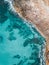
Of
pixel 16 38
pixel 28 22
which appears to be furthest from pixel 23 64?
pixel 28 22

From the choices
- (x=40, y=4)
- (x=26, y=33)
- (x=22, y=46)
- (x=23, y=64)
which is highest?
(x=40, y=4)

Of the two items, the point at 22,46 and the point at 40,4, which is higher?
the point at 40,4

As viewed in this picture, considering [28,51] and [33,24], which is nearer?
[28,51]

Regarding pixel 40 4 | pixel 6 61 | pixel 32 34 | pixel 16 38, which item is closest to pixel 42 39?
pixel 32 34

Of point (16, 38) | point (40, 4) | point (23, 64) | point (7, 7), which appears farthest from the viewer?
point (40, 4)

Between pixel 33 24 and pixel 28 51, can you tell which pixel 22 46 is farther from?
pixel 33 24

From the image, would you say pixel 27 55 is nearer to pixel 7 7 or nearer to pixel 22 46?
pixel 22 46

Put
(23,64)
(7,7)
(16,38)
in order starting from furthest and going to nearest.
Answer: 1. (7,7)
2. (16,38)
3. (23,64)
